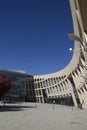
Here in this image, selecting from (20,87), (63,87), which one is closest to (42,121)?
(63,87)

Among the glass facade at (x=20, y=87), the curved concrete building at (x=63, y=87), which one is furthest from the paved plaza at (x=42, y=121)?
the glass facade at (x=20, y=87)

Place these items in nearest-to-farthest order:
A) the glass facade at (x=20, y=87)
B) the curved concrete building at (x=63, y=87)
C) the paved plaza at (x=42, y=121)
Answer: the paved plaza at (x=42, y=121), the curved concrete building at (x=63, y=87), the glass facade at (x=20, y=87)

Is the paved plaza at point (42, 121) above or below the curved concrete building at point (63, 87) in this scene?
below

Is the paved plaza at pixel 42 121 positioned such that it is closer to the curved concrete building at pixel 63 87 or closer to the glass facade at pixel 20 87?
the curved concrete building at pixel 63 87

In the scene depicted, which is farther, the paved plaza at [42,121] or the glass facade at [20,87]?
the glass facade at [20,87]

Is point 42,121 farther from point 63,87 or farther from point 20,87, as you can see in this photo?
point 20,87

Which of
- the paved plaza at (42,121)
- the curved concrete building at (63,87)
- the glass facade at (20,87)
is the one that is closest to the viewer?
the paved plaza at (42,121)

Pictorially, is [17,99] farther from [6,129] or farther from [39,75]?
[6,129]

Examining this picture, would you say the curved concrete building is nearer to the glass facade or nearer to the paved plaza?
the glass facade

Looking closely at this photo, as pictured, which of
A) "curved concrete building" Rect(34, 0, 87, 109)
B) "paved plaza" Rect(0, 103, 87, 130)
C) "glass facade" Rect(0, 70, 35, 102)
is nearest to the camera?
"paved plaza" Rect(0, 103, 87, 130)

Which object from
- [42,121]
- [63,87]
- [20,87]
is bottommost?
[42,121]

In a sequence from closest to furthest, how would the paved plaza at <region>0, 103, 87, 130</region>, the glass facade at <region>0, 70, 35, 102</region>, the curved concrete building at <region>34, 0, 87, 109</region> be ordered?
the paved plaza at <region>0, 103, 87, 130</region>
the curved concrete building at <region>34, 0, 87, 109</region>
the glass facade at <region>0, 70, 35, 102</region>

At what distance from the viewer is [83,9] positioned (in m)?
14.4

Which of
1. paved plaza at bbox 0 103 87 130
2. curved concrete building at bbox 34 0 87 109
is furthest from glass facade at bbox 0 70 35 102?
paved plaza at bbox 0 103 87 130
